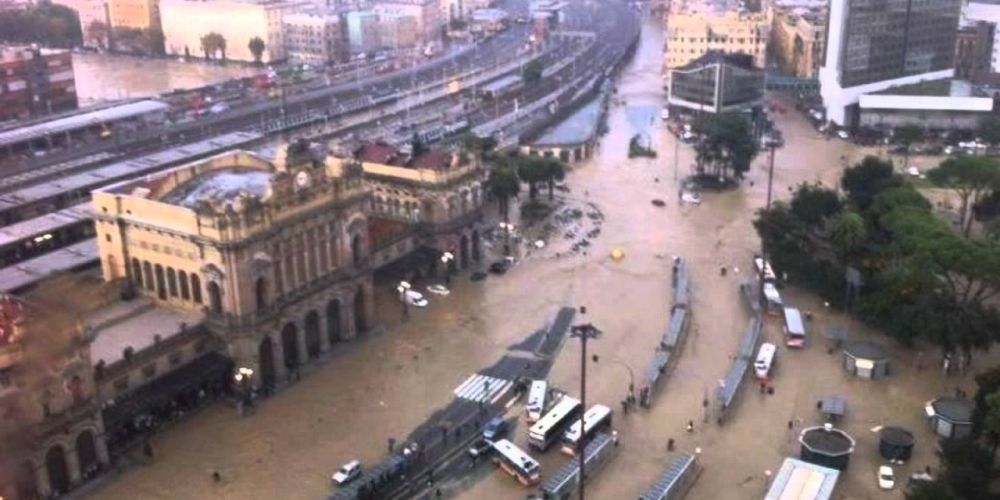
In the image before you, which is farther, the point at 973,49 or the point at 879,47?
the point at 973,49

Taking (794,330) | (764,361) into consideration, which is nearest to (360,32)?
(794,330)

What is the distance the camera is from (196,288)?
159 ft

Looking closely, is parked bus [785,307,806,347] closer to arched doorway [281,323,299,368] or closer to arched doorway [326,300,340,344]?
arched doorway [326,300,340,344]

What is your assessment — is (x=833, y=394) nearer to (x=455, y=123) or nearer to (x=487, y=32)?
(x=455, y=123)

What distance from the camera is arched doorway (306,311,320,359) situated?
52031 mm

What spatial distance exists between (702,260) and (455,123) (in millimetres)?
44511

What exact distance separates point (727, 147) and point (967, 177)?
2115cm

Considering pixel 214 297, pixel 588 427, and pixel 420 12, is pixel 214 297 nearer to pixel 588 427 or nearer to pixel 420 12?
pixel 588 427

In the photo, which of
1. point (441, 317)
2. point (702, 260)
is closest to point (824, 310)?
point (702, 260)

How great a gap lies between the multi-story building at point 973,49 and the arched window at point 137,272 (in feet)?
344

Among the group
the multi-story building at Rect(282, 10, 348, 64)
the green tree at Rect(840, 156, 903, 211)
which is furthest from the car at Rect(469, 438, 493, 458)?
the multi-story building at Rect(282, 10, 348, 64)

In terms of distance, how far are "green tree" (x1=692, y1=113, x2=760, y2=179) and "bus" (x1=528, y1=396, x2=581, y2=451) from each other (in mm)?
44460

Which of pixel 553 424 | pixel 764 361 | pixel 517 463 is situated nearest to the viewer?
pixel 517 463

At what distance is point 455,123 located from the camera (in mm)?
105500
